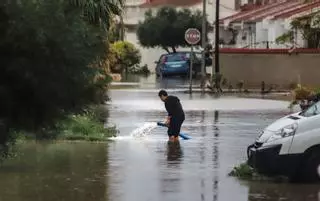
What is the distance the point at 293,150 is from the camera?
1071 centimetres

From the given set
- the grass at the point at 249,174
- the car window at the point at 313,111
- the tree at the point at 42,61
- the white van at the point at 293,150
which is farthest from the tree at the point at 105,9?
the tree at the point at 42,61

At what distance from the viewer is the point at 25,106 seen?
5594mm

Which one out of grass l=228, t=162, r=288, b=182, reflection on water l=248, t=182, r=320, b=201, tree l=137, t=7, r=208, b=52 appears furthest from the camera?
tree l=137, t=7, r=208, b=52

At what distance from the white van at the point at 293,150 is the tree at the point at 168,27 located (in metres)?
50.2

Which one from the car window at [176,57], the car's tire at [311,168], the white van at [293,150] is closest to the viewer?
Result: the white van at [293,150]

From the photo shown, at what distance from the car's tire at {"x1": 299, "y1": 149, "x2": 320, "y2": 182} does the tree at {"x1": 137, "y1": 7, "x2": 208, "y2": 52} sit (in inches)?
1978

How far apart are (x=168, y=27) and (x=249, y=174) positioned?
166ft

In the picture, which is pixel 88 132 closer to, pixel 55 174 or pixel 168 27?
pixel 55 174

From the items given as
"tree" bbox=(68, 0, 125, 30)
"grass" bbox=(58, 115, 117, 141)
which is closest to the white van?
"grass" bbox=(58, 115, 117, 141)

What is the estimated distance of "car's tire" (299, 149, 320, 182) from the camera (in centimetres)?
1081

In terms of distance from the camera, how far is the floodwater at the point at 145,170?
33.7ft

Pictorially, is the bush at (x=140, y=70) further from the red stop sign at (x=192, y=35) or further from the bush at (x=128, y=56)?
the red stop sign at (x=192, y=35)

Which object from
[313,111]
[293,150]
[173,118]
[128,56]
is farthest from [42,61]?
[128,56]

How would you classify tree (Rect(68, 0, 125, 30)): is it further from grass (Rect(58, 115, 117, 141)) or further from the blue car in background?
the blue car in background
